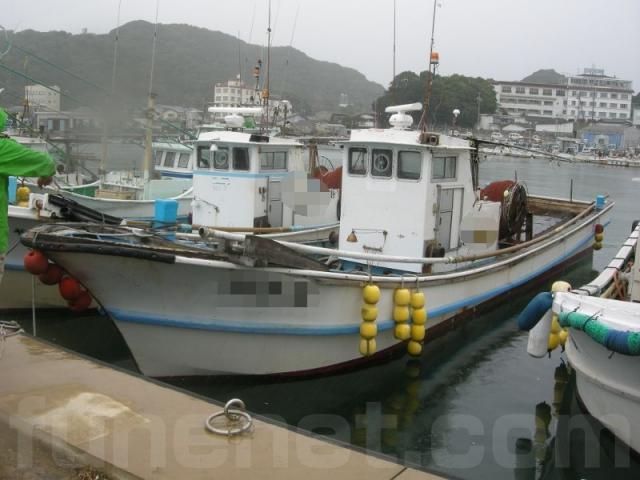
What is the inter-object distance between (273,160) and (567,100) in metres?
119

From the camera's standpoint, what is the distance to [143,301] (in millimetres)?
7309

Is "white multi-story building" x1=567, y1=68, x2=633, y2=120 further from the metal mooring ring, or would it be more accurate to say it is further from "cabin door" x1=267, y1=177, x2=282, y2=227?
the metal mooring ring

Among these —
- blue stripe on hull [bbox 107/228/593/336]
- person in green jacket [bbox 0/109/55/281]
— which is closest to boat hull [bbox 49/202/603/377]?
blue stripe on hull [bbox 107/228/593/336]

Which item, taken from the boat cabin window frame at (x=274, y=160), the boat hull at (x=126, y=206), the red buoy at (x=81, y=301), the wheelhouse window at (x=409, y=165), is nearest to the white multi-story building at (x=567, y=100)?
the boat hull at (x=126, y=206)

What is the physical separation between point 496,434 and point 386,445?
1261 millimetres

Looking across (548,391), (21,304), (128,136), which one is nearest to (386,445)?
(548,391)

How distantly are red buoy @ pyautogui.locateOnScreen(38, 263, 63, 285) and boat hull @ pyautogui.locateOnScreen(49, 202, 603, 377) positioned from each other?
0.51ft

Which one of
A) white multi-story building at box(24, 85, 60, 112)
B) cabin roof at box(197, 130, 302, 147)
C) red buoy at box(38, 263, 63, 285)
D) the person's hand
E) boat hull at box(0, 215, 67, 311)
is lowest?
boat hull at box(0, 215, 67, 311)

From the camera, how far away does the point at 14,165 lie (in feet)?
15.2

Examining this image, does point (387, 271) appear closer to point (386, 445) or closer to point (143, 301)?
point (386, 445)

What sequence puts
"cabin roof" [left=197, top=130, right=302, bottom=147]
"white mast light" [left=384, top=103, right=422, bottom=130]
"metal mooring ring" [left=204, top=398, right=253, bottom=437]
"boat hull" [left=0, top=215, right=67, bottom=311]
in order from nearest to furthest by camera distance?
1. "metal mooring ring" [left=204, top=398, right=253, bottom=437]
2. "white mast light" [left=384, top=103, right=422, bottom=130]
3. "boat hull" [left=0, top=215, right=67, bottom=311]
4. "cabin roof" [left=197, top=130, right=302, bottom=147]

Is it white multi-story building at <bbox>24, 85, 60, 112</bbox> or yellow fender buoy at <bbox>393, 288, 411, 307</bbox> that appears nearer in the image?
yellow fender buoy at <bbox>393, 288, 411, 307</bbox>

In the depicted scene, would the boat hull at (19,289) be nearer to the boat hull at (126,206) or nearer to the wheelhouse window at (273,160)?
the boat hull at (126,206)

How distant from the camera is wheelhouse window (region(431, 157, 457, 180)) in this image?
30.8ft
